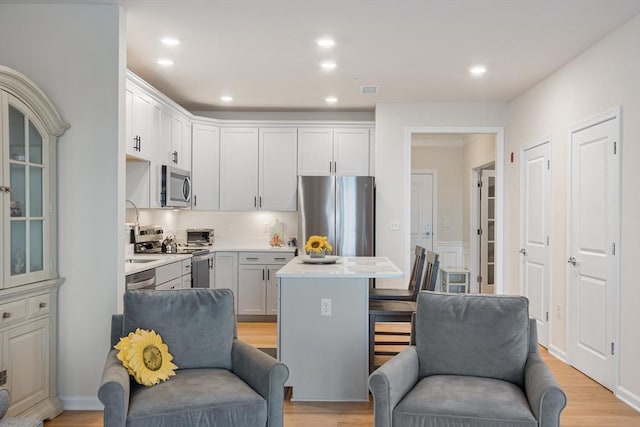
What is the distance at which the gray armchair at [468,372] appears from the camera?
233cm

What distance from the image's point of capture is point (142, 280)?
13.6 ft

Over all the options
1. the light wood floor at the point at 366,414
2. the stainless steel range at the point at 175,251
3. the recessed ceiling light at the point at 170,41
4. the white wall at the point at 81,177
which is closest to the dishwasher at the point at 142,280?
the white wall at the point at 81,177

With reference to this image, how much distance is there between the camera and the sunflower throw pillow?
251cm

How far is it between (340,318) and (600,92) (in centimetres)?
268

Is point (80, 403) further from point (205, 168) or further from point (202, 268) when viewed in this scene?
point (205, 168)

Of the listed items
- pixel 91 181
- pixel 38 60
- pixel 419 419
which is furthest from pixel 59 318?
pixel 419 419

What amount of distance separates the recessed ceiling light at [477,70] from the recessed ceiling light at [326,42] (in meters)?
1.47

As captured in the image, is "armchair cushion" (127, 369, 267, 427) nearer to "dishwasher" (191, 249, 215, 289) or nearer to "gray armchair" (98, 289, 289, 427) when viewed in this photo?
"gray armchair" (98, 289, 289, 427)

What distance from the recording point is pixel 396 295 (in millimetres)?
4547

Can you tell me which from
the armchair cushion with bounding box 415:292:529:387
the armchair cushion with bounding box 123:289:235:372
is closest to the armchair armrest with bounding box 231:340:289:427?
the armchair cushion with bounding box 123:289:235:372

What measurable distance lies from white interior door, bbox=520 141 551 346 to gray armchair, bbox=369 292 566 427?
270cm

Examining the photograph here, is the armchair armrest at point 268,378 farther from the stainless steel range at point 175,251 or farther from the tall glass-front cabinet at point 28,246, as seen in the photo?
the stainless steel range at point 175,251

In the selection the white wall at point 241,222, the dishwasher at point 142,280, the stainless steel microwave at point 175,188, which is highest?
the stainless steel microwave at point 175,188

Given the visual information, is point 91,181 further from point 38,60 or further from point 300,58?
point 300,58
